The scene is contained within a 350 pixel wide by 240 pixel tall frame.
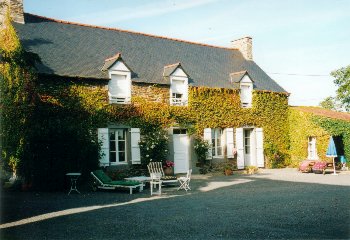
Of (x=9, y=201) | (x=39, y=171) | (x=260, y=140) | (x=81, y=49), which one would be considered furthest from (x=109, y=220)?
(x=260, y=140)

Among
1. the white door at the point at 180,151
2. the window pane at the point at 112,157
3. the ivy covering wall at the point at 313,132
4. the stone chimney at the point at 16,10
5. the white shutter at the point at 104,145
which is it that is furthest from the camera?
the ivy covering wall at the point at 313,132

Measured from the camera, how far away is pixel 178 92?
58.5ft

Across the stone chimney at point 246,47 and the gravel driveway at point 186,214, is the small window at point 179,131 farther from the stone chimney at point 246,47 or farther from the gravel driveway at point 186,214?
the stone chimney at point 246,47

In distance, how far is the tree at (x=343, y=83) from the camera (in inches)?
1447

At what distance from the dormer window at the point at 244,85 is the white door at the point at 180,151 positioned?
440cm

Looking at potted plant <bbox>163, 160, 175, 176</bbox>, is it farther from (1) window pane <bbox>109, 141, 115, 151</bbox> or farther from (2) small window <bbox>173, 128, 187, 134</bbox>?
(1) window pane <bbox>109, 141, 115, 151</bbox>

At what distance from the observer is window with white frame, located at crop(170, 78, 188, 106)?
17656 mm

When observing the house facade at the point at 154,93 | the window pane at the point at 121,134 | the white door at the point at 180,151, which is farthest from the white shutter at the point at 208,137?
the window pane at the point at 121,134

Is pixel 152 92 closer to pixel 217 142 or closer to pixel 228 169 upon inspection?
pixel 217 142

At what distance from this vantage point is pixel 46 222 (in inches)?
295

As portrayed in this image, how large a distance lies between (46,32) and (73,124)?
544cm

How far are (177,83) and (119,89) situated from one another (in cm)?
327

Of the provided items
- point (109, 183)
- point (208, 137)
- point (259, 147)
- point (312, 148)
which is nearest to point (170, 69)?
point (208, 137)

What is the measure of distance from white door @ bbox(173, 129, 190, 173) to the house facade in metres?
0.05
